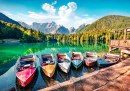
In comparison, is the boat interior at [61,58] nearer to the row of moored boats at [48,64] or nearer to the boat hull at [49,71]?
the row of moored boats at [48,64]

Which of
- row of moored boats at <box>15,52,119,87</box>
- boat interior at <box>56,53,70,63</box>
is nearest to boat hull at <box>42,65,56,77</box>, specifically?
row of moored boats at <box>15,52,119,87</box>

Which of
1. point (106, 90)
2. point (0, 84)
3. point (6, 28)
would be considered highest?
point (6, 28)

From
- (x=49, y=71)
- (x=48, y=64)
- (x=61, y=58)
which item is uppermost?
(x=61, y=58)

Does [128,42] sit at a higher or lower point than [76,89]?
higher

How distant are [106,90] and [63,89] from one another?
8.74 feet

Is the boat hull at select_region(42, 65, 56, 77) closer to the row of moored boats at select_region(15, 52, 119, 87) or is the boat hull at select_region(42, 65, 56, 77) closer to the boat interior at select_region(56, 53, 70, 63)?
the row of moored boats at select_region(15, 52, 119, 87)

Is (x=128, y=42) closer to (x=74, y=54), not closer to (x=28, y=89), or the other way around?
(x=74, y=54)

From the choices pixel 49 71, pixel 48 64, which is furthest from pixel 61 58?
pixel 49 71

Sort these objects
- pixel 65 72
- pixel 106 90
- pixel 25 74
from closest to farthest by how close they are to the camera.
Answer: pixel 106 90
pixel 25 74
pixel 65 72

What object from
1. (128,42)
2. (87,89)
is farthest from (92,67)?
(87,89)

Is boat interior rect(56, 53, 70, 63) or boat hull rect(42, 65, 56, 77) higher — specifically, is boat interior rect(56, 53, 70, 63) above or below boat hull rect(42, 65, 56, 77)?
above

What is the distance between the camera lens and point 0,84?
890cm

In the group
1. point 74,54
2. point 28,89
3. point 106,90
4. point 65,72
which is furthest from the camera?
point 74,54

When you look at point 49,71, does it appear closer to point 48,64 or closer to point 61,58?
point 48,64
